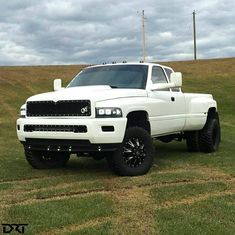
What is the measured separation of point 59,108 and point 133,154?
1.34m

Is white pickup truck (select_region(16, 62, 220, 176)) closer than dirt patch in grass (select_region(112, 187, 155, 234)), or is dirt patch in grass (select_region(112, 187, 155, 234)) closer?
dirt patch in grass (select_region(112, 187, 155, 234))

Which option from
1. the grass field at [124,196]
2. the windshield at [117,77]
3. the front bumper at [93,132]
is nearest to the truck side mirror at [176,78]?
the windshield at [117,77]

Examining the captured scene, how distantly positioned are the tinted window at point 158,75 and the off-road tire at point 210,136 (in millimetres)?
1877

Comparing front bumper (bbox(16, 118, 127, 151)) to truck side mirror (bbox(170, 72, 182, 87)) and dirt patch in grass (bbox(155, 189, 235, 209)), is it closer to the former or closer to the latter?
dirt patch in grass (bbox(155, 189, 235, 209))

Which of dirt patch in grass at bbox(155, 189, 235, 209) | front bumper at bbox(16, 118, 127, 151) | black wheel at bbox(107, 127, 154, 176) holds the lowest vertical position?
dirt patch in grass at bbox(155, 189, 235, 209)

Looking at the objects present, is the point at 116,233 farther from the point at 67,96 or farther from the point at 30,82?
the point at 30,82

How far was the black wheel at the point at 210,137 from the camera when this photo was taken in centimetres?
1098

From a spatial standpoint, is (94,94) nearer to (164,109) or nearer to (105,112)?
(105,112)

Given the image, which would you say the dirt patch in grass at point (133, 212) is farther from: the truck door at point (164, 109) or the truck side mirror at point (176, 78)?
the truck side mirror at point (176, 78)

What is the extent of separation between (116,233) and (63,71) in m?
33.4

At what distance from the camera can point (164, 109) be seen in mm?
9156

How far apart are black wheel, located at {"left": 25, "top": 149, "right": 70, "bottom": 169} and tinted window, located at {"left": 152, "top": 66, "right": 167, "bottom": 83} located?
2.10 meters

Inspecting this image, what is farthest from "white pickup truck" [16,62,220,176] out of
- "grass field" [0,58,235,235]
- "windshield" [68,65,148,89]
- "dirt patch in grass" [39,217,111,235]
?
"dirt patch in grass" [39,217,111,235]

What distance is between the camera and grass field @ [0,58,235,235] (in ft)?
17.4
